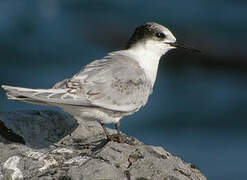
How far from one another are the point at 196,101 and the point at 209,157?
2.20 m

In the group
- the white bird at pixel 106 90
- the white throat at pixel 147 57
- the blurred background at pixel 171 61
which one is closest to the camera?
the white bird at pixel 106 90

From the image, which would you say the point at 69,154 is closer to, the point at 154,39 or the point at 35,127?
the point at 35,127

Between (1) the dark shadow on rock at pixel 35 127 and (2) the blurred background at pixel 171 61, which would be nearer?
(1) the dark shadow on rock at pixel 35 127

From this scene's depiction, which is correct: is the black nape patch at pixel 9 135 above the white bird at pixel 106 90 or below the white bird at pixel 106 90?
below

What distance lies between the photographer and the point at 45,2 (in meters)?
17.1

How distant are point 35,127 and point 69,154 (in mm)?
745

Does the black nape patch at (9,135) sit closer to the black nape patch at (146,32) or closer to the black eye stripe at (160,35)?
the black nape patch at (146,32)

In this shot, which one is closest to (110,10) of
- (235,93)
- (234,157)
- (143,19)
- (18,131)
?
(143,19)

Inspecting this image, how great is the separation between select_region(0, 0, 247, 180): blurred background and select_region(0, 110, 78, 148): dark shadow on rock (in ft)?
14.7

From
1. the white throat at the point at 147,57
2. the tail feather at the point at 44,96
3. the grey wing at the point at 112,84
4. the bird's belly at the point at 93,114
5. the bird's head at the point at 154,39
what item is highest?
the bird's head at the point at 154,39

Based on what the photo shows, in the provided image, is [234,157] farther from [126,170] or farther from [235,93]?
[126,170]

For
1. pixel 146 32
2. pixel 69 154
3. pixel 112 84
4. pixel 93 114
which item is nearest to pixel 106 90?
pixel 112 84

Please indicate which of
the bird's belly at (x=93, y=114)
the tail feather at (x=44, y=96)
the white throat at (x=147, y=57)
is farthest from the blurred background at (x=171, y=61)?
the tail feather at (x=44, y=96)

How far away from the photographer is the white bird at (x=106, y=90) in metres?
5.32
